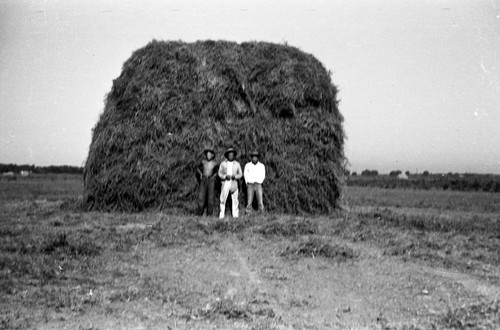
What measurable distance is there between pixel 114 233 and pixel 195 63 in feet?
17.5

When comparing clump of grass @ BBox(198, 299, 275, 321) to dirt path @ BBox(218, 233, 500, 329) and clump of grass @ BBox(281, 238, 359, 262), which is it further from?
clump of grass @ BBox(281, 238, 359, 262)

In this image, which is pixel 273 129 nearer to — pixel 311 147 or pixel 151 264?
pixel 311 147

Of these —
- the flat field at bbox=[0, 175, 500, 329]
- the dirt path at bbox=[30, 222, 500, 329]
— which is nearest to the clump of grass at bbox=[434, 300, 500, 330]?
the flat field at bbox=[0, 175, 500, 329]

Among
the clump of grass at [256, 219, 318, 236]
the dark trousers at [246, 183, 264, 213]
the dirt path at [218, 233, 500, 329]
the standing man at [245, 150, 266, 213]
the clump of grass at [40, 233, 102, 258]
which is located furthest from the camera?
the dark trousers at [246, 183, 264, 213]

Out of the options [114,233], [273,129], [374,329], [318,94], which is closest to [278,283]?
[374,329]

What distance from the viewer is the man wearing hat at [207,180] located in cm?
1157

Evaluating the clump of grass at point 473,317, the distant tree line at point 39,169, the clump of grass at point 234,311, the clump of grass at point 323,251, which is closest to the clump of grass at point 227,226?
the clump of grass at point 323,251

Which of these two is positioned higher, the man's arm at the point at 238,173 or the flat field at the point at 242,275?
the man's arm at the point at 238,173

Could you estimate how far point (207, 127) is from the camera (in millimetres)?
12102

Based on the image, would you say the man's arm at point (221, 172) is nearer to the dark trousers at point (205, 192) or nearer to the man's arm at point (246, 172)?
the dark trousers at point (205, 192)

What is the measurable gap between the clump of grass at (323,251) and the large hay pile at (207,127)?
4302mm

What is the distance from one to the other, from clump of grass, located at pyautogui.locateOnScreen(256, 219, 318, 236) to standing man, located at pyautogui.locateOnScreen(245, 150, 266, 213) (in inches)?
85.4

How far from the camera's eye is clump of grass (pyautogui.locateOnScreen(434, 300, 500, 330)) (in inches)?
197

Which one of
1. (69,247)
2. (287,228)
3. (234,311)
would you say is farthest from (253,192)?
(234,311)
